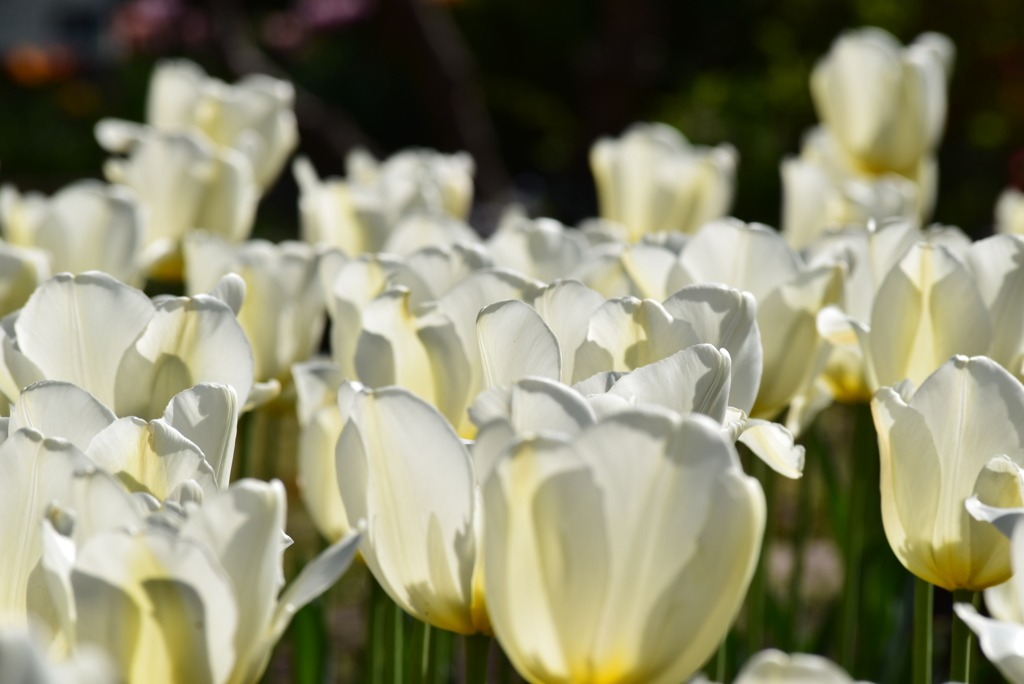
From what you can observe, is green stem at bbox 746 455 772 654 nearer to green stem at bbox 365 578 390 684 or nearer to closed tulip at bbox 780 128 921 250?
closed tulip at bbox 780 128 921 250

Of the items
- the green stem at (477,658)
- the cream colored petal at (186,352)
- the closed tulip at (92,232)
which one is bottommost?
the closed tulip at (92,232)

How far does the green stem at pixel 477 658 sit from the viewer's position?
0.72m

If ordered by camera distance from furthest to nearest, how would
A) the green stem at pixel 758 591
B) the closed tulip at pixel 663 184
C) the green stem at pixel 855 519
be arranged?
1. the closed tulip at pixel 663 184
2. the green stem at pixel 758 591
3. the green stem at pixel 855 519

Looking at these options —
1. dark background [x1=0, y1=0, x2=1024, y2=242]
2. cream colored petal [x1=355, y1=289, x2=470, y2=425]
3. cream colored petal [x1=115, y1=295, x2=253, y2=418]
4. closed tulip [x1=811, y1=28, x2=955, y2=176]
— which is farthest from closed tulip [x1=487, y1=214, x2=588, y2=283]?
dark background [x1=0, y1=0, x2=1024, y2=242]

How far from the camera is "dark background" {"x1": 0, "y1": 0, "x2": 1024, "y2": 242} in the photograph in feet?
18.1

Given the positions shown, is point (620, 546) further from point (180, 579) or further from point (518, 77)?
point (518, 77)

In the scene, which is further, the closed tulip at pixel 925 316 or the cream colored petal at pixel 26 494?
the closed tulip at pixel 925 316

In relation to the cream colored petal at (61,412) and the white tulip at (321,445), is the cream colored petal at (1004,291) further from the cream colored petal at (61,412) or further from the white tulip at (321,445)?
the cream colored petal at (61,412)

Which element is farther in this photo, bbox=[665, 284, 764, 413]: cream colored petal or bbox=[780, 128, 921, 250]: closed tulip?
bbox=[780, 128, 921, 250]: closed tulip

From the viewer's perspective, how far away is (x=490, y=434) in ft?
2.03

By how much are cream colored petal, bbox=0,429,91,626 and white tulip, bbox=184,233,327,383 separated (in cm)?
54

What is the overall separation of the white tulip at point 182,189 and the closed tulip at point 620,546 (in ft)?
3.72

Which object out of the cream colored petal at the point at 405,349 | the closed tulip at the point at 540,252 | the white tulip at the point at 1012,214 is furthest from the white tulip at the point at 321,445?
the white tulip at the point at 1012,214

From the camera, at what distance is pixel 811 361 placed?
1.07m
